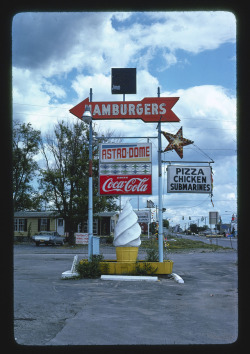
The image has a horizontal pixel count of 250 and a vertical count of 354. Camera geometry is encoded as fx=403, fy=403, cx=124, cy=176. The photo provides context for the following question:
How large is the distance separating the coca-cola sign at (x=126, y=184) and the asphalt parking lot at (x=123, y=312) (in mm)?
3151

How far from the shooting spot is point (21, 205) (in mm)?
48031

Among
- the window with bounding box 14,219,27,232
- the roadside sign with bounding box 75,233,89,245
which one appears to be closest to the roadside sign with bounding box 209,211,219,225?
the roadside sign with bounding box 75,233,89,245

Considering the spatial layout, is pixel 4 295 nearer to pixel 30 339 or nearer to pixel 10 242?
pixel 10 242

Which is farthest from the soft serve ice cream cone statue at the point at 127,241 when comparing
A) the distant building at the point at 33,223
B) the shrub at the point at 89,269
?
the distant building at the point at 33,223

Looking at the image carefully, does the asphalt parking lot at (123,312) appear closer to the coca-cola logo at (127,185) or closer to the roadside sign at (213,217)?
the coca-cola logo at (127,185)

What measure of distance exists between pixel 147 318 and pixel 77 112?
29.2 ft

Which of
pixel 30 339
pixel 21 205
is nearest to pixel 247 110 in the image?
pixel 30 339

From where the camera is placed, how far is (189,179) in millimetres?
13672

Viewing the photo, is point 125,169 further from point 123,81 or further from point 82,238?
point 123,81

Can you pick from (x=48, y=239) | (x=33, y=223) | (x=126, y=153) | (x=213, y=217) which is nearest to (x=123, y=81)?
(x=126, y=153)

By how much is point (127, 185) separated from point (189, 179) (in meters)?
2.15

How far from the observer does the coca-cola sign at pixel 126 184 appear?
14.1 metres

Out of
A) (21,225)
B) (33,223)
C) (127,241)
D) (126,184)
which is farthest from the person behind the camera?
(21,225)

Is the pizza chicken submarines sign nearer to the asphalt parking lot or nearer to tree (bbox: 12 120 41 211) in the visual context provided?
the asphalt parking lot
